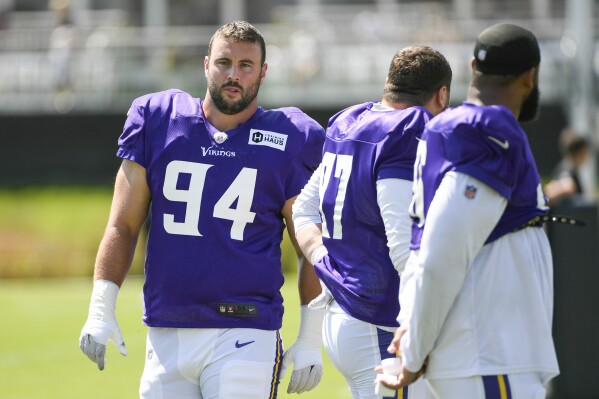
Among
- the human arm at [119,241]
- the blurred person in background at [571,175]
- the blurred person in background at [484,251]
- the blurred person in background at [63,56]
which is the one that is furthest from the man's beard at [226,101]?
the blurred person in background at [63,56]

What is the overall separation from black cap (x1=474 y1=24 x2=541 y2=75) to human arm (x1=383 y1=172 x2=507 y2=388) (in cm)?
41

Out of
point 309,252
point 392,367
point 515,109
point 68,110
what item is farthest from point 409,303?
point 68,110

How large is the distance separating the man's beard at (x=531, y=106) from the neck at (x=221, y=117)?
1.69 meters

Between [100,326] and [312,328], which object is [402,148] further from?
[100,326]

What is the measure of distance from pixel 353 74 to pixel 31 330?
47.4 feet

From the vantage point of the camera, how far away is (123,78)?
27625 mm

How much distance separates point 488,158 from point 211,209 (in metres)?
1.78

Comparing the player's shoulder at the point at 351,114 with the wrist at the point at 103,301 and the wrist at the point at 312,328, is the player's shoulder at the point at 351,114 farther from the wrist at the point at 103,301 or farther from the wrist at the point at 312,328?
the wrist at the point at 103,301

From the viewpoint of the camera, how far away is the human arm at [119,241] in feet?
16.9

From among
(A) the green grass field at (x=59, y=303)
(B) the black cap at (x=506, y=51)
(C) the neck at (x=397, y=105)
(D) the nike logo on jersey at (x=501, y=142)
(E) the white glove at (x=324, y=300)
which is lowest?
(A) the green grass field at (x=59, y=303)

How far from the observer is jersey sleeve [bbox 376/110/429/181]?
4.55 m

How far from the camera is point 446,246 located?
3.64 meters

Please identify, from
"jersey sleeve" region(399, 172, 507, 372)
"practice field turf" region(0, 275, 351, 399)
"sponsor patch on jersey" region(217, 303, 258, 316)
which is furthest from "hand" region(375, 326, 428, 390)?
"practice field turf" region(0, 275, 351, 399)

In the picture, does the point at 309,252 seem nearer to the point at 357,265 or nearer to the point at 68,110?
the point at 357,265
